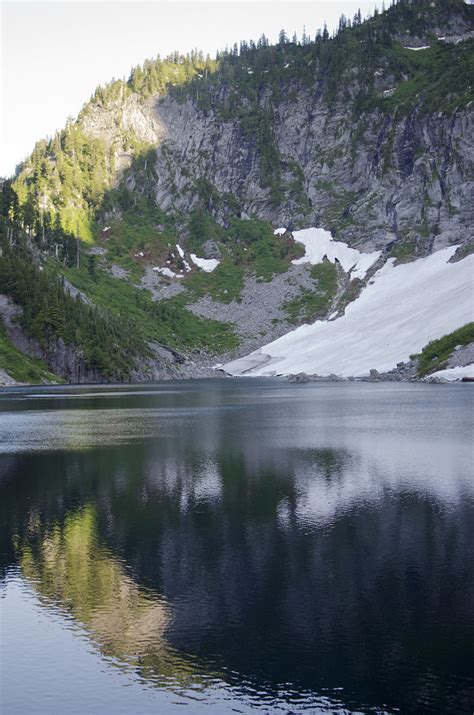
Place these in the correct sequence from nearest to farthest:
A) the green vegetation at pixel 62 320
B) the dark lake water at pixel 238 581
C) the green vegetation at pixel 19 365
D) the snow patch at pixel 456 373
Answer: the dark lake water at pixel 238 581
the snow patch at pixel 456 373
the green vegetation at pixel 19 365
the green vegetation at pixel 62 320

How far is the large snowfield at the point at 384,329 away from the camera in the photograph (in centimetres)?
14362

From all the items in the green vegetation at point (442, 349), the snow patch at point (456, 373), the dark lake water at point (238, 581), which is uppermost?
the green vegetation at point (442, 349)

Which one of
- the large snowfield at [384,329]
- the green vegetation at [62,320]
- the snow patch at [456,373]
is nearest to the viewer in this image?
the snow patch at [456,373]

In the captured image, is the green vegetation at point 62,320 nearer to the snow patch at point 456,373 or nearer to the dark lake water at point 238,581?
the snow patch at point 456,373

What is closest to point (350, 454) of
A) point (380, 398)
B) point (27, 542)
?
point (27, 542)

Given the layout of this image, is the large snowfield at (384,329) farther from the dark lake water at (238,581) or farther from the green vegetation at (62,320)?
the dark lake water at (238,581)

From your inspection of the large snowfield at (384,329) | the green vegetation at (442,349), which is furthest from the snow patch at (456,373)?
the large snowfield at (384,329)

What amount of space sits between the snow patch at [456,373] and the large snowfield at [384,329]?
17.9 m

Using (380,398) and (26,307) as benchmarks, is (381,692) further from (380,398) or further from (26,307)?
(26,307)

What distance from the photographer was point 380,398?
287 ft

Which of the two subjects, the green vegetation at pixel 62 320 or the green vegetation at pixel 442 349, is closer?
the green vegetation at pixel 442 349

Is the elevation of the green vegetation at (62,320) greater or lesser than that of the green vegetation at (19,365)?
greater

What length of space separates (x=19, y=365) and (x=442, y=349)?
267 ft

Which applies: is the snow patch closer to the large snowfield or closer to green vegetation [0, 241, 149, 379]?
the large snowfield
